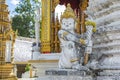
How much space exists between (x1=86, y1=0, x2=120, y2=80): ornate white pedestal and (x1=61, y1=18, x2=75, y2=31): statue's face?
1.20 feet

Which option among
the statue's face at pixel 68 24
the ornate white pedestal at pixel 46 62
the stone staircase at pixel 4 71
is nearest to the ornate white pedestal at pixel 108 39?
the statue's face at pixel 68 24

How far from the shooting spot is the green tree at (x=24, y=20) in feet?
80.0

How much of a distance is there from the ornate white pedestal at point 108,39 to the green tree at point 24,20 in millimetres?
20030

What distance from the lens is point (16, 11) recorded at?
25266mm

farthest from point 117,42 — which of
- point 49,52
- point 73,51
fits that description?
point 49,52

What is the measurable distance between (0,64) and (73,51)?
7045mm

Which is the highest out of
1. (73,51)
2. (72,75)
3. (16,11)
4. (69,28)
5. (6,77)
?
(16,11)

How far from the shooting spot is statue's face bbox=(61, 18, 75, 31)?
13.5 ft

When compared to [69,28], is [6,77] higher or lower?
lower

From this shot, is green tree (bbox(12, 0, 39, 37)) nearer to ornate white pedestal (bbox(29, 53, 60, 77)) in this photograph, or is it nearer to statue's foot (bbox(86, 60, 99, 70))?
ornate white pedestal (bbox(29, 53, 60, 77))

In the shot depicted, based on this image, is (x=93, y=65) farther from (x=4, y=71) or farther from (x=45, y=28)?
(x=4, y=71)

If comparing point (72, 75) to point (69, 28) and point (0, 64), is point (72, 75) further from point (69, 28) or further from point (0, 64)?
point (0, 64)

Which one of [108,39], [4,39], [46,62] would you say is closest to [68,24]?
[108,39]

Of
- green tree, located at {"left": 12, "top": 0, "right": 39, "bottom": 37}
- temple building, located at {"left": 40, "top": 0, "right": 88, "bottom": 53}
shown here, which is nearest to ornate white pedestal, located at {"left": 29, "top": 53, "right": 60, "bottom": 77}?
temple building, located at {"left": 40, "top": 0, "right": 88, "bottom": 53}
